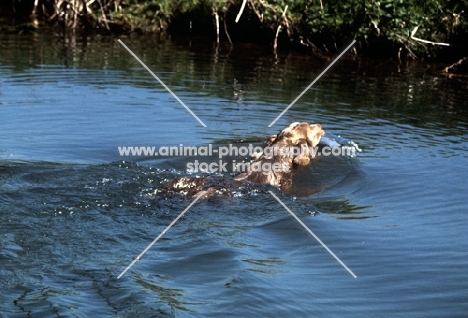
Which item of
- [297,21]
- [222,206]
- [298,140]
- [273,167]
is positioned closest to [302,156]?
[298,140]

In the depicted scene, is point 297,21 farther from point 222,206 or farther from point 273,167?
point 222,206

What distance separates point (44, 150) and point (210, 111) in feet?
9.27

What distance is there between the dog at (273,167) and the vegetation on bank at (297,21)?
694 centimetres

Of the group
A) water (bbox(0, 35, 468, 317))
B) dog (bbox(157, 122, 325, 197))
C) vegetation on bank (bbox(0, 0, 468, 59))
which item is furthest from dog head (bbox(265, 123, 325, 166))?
vegetation on bank (bbox(0, 0, 468, 59))

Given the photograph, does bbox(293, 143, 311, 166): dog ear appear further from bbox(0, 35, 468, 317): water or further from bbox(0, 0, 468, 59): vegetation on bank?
bbox(0, 0, 468, 59): vegetation on bank

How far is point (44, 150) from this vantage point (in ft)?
32.3

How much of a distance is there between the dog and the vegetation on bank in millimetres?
6936

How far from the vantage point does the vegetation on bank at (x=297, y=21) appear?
15.6m

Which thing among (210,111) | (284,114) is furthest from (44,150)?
(284,114)

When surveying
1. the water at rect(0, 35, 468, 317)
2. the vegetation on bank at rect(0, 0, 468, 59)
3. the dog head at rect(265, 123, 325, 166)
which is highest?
the vegetation on bank at rect(0, 0, 468, 59)

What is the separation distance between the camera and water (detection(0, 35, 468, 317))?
20.3 feet

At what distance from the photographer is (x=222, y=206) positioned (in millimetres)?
7910

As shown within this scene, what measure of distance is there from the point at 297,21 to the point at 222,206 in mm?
9168

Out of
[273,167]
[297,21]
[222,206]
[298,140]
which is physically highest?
[297,21]
